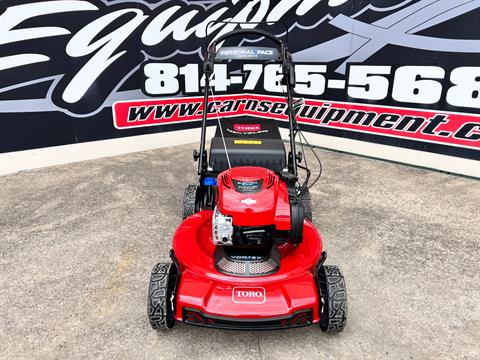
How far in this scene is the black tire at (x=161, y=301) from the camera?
2166mm

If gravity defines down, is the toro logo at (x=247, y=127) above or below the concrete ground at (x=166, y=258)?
above

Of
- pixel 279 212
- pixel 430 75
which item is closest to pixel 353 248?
pixel 279 212

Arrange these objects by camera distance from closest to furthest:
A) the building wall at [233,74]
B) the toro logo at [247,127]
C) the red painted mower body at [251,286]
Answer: the red painted mower body at [251,286]
the toro logo at [247,127]
the building wall at [233,74]

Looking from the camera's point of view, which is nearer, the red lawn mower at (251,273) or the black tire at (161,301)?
the red lawn mower at (251,273)

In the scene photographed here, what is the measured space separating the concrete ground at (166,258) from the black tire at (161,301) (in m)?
0.16

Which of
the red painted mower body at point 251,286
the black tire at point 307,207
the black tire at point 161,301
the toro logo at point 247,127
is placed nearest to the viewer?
the red painted mower body at point 251,286

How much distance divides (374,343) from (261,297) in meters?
0.80

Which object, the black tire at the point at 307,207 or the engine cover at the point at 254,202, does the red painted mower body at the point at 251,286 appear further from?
the black tire at the point at 307,207

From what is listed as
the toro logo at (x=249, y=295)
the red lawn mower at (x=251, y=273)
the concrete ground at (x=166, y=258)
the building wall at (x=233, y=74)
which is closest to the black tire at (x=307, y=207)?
→ the concrete ground at (x=166, y=258)

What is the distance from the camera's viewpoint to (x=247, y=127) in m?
3.64

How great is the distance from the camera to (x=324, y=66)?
6.26 m

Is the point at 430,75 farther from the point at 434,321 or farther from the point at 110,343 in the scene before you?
the point at 110,343

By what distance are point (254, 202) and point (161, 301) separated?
31.4 inches

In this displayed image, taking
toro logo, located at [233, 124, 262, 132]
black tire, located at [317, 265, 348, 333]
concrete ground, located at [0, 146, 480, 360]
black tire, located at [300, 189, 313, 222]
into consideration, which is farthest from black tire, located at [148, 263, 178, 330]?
toro logo, located at [233, 124, 262, 132]
